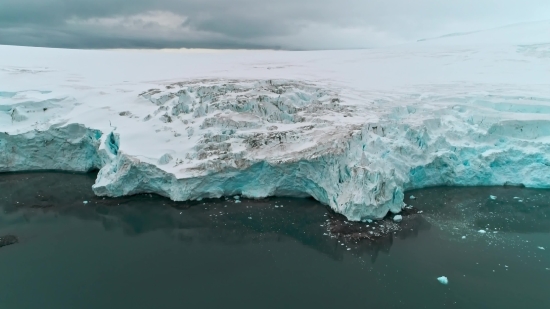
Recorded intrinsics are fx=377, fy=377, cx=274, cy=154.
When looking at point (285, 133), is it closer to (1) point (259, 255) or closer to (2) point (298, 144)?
(2) point (298, 144)

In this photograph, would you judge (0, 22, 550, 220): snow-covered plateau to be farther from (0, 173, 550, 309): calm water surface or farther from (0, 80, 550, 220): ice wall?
(0, 173, 550, 309): calm water surface

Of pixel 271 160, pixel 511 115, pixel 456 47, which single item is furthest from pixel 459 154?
pixel 456 47

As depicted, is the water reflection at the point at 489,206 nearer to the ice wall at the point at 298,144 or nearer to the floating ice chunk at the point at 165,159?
the ice wall at the point at 298,144

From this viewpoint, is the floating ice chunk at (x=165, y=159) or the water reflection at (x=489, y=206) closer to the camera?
the water reflection at (x=489, y=206)

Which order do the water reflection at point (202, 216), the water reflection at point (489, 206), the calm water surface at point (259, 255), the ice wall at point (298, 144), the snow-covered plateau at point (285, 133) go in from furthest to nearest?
1. the snow-covered plateau at point (285, 133)
2. the ice wall at point (298, 144)
3. the water reflection at point (489, 206)
4. the water reflection at point (202, 216)
5. the calm water surface at point (259, 255)

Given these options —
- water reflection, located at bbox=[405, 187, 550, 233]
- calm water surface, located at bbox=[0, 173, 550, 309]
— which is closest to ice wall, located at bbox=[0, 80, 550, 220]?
water reflection, located at bbox=[405, 187, 550, 233]

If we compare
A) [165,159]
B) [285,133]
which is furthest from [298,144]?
[165,159]

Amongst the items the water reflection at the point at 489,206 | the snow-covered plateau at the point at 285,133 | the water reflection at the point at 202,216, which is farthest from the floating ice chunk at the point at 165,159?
the water reflection at the point at 489,206

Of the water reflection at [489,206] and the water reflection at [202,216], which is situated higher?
the water reflection at [489,206]

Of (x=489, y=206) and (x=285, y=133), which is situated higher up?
(x=285, y=133)
